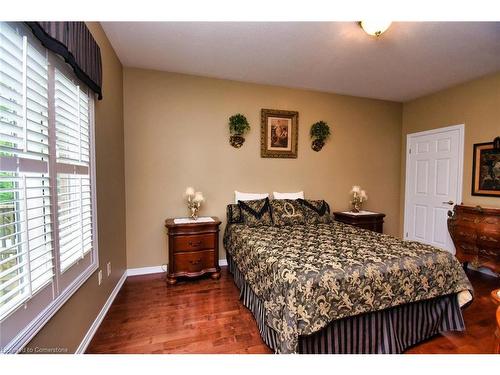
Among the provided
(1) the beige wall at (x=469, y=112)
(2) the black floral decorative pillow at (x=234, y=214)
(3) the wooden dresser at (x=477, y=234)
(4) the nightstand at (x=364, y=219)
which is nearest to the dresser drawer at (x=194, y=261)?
(2) the black floral decorative pillow at (x=234, y=214)

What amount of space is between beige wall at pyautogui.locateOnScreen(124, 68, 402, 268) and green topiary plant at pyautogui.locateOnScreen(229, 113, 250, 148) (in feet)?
0.32

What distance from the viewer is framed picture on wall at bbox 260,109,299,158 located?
3375 mm

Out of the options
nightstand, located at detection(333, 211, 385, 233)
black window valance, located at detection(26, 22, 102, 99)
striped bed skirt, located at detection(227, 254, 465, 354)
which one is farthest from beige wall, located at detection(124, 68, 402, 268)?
striped bed skirt, located at detection(227, 254, 465, 354)

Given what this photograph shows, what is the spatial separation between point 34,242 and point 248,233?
169 cm

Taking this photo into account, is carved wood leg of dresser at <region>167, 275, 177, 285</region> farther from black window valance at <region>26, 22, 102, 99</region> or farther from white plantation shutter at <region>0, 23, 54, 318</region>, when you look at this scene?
black window valance at <region>26, 22, 102, 99</region>

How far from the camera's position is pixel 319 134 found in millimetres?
3553

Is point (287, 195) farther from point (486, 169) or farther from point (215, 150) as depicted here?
point (486, 169)

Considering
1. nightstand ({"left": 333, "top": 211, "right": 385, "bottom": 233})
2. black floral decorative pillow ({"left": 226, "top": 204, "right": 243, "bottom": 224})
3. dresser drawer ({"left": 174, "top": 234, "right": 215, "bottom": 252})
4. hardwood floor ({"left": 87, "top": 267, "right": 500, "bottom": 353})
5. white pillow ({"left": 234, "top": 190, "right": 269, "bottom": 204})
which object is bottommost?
hardwood floor ({"left": 87, "top": 267, "right": 500, "bottom": 353})

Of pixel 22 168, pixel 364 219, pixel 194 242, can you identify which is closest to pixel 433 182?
pixel 364 219

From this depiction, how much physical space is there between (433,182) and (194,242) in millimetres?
3796

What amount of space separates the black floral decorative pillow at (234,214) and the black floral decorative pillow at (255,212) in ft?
0.14

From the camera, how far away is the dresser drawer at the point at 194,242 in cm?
265

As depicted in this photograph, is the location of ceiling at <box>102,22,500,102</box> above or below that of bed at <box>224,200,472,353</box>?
above
